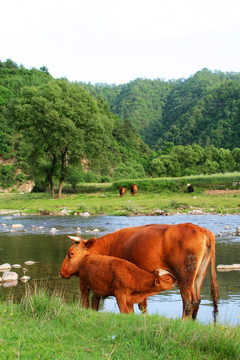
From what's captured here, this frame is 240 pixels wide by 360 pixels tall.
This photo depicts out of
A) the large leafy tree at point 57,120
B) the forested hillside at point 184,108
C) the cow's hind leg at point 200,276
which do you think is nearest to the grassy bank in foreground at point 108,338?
the cow's hind leg at point 200,276

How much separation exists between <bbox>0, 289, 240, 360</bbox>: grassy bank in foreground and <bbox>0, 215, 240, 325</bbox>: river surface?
102 cm

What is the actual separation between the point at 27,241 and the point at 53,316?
473 inches

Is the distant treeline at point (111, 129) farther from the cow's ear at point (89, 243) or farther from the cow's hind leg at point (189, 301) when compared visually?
the cow's hind leg at point (189, 301)

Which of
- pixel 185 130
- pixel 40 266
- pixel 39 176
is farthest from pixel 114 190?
pixel 185 130

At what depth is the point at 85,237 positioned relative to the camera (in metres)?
17.2

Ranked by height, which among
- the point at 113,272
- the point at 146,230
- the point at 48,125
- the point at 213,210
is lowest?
the point at 213,210

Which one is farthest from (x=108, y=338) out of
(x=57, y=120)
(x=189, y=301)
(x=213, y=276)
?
(x=57, y=120)

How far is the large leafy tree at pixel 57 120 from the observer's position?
3903 centimetres

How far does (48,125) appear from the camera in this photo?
1556 inches

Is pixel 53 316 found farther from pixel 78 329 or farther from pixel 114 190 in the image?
pixel 114 190

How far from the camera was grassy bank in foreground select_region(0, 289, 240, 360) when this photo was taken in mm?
4500

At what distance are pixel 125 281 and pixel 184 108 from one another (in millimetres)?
118968

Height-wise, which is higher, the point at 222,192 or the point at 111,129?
the point at 111,129

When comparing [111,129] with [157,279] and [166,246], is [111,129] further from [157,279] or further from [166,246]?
[157,279]
